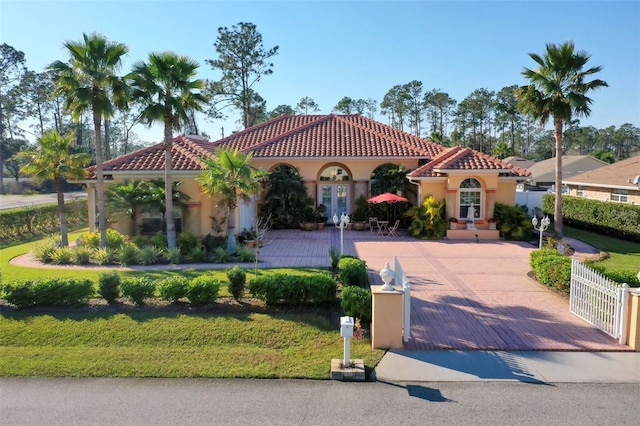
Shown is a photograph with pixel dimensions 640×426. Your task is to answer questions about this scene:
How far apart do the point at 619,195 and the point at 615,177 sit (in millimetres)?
1349

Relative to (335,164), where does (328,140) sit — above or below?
above

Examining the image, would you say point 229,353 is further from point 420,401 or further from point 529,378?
point 529,378

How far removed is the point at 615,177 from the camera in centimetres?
2612

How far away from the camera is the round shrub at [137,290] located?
33.9 feet

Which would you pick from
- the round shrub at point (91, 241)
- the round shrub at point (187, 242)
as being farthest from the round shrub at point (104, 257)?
the round shrub at point (187, 242)

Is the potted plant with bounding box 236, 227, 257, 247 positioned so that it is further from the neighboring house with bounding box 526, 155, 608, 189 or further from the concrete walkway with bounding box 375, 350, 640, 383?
the neighboring house with bounding box 526, 155, 608, 189

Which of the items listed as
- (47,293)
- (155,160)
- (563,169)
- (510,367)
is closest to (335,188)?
(155,160)

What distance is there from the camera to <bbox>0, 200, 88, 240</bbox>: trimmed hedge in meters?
21.7

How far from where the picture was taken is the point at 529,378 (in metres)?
7.30

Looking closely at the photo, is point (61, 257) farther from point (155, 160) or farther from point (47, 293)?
point (47, 293)

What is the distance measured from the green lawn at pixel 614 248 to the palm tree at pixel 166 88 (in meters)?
16.1

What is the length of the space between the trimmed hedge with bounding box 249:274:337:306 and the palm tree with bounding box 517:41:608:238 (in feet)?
49.0

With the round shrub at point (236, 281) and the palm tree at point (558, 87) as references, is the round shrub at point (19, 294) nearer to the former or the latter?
the round shrub at point (236, 281)

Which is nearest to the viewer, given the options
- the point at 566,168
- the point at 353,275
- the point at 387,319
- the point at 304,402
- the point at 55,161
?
the point at 304,402
